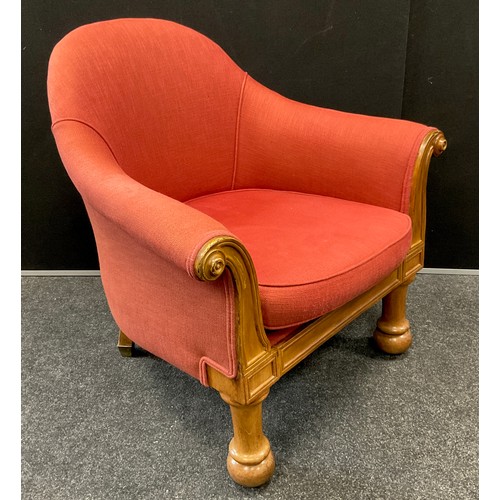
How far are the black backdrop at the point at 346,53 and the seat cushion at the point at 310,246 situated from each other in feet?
1.79

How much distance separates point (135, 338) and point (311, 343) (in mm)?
393

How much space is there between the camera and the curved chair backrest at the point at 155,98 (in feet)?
3.89

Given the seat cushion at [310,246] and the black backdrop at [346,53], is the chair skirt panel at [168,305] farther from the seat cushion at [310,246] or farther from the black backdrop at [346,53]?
the black backdrop at [346,53]

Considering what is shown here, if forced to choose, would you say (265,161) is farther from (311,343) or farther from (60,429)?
(60,429)

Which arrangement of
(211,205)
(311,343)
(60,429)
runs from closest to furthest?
(311,343)
(60,429)
(211,205)

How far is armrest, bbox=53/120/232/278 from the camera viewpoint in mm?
790

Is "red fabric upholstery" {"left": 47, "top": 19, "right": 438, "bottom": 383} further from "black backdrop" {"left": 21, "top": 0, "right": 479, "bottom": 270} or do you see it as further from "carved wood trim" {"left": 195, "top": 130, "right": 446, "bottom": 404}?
"black backdrop" {"left": 21, "top": 0, "right": 479, "bottom": 270}

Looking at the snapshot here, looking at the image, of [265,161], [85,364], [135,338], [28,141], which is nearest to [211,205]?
[265,161]

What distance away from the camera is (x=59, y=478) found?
1128 millimetres

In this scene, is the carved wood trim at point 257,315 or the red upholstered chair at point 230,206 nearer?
the carved wood trim at point 257,315

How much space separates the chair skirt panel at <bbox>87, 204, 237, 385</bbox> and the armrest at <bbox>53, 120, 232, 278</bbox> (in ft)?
0.26

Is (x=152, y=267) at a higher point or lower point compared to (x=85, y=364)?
higher

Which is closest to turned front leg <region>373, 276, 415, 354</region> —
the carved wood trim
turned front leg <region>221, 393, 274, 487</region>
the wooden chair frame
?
the wooden chair frame

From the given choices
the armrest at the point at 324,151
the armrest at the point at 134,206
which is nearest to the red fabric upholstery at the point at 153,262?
the armrest at the point at 134,206
